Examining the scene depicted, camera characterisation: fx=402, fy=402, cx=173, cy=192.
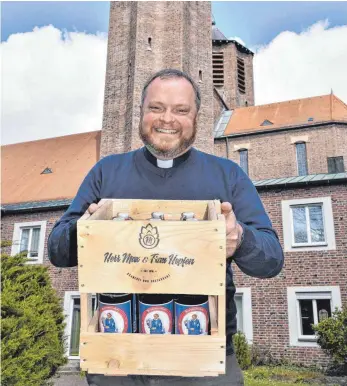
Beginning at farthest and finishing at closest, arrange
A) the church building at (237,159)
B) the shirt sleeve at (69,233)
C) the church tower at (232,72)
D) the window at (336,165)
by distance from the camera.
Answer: the church tower at (232,72) → the window at (336,165) → the church building at (237,159) → the shirt sleeve at (69,233)

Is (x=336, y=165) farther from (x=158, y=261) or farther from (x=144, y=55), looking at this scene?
(x=158, y=261)

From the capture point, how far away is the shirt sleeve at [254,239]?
2096mm

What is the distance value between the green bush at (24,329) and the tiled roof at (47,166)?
38.3 ft

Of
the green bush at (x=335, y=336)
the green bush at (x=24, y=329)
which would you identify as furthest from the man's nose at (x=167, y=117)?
the green bush at (x=335, y=336)

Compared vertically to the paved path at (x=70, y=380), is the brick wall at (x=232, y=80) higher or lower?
higher

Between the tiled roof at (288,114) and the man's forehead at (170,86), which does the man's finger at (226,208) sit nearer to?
the man's forehead at (170,86)

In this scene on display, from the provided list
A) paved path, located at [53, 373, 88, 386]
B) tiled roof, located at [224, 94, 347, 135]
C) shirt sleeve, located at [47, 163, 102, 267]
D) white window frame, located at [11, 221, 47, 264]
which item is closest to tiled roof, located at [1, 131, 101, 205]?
white window frame, located at [11, 221, 47, 264]

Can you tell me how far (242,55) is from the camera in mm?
37844

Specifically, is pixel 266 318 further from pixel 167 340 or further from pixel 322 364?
pixel 167 340

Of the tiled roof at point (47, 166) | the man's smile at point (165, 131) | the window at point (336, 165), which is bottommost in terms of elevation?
the man's smile at point (165, 131)

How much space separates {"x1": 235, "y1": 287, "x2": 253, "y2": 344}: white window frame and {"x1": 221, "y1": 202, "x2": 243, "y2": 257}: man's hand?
11980mm

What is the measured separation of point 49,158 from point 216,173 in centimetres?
2326

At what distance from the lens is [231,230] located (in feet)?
6.46

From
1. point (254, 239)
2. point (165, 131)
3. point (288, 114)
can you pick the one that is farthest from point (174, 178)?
point (288, 114)
